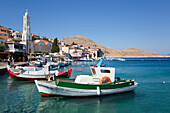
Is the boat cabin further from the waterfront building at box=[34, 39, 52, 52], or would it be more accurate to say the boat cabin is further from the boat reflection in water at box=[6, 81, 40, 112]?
the waterfront building at box=[34, 39, 52, 52]

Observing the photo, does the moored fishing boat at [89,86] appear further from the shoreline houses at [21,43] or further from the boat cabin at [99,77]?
the shoreline houses at [21,43]

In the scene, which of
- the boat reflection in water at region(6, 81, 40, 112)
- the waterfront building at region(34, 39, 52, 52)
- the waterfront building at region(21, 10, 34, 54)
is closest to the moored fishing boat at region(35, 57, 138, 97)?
the boat reflection in water at region(6, 81, 40, 112)

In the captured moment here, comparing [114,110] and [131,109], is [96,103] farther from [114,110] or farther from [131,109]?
[131,109]

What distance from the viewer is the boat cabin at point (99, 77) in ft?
54.3

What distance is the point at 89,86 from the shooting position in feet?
50.1

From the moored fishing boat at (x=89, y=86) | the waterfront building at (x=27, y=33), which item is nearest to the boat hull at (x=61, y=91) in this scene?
the moored fishing boat at (x=89, y=86)

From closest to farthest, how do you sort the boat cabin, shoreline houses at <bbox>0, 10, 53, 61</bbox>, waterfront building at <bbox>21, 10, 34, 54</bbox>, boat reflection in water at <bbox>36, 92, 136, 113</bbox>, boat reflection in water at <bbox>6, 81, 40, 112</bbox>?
boat reflection in water at <bbox>6, 81, 40, 112</bbox> → boat reflection in water at <bbox>36, 92, 136, 113</bbox> → the boat cabin → shoreline houses at <bbox>0, 10, 53, 61</bbox> → waterfront building at <bbox>21, 10, 34, 54</bbox>

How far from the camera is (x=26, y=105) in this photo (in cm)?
1384

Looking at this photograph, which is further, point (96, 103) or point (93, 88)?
point (93, 88)

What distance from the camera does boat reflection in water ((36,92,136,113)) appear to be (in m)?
13.1

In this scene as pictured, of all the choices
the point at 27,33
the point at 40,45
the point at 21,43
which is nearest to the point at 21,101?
the point at 21,43

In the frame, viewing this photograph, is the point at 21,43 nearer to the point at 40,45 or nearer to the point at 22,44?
the point at 22,44

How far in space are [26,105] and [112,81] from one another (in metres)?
8.78

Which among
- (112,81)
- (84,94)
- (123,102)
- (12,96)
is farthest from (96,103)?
(12,96)
